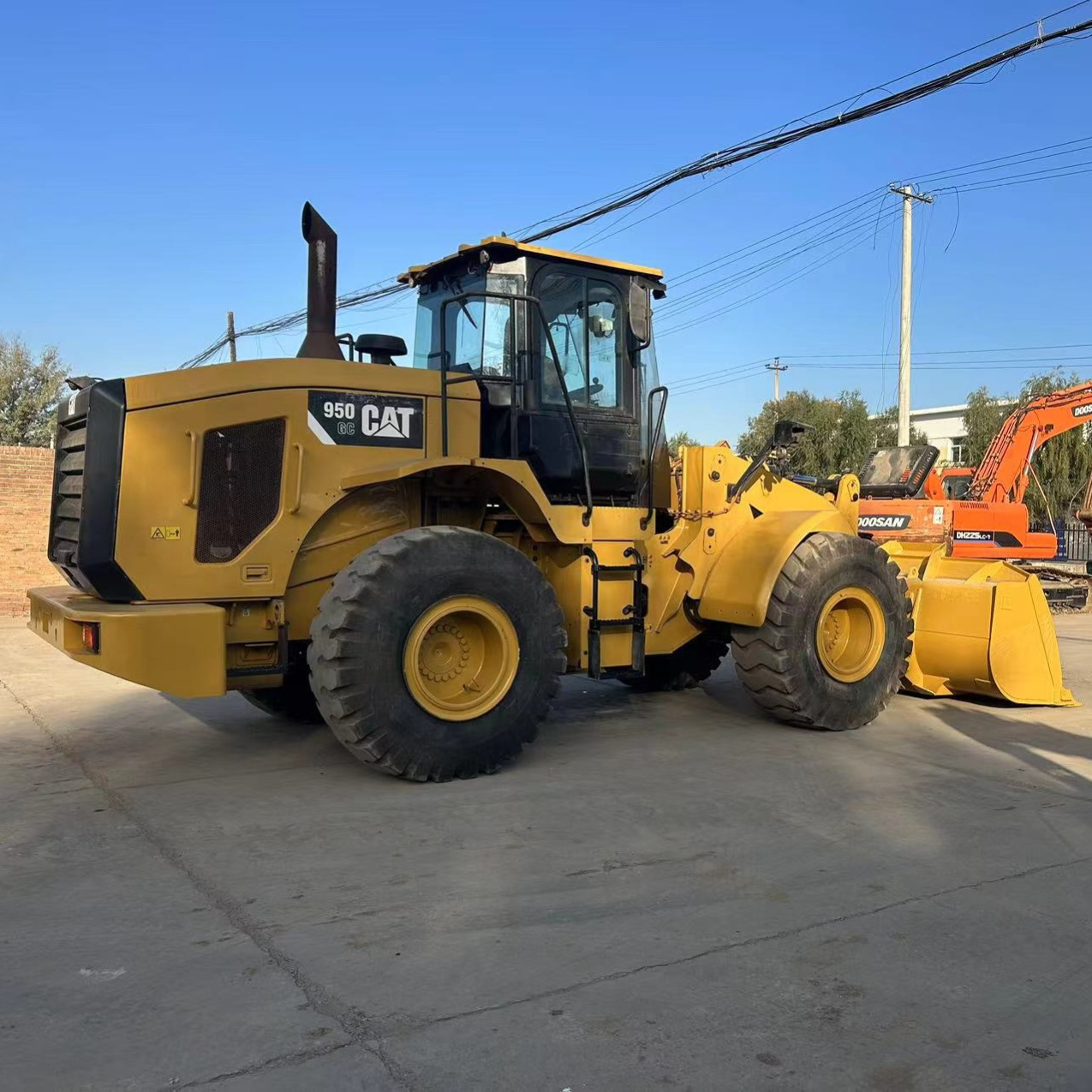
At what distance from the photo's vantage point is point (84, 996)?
304cm

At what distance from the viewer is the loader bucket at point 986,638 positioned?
7.59 m

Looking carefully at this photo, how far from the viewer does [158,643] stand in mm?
4824

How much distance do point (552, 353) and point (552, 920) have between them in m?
3.66

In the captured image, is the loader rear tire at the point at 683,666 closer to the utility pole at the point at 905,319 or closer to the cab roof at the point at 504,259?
the cab roof at the point at 504,259

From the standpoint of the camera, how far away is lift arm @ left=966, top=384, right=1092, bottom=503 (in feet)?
54.7

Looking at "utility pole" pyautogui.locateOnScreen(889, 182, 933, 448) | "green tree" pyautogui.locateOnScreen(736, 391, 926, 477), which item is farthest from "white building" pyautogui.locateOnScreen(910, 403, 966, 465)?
"utility pole" pyautogui.locateOnScreen(889, 182, 933, 448)

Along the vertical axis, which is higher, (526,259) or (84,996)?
(526,259)

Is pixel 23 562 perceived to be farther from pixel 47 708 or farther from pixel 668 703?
pixel 668 703

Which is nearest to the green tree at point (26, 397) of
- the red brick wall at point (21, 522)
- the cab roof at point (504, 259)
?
the red brick wall at point (21, 522)

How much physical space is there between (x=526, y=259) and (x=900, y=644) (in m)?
3.79

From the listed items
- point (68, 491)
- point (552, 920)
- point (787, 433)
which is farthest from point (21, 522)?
point (552, 920)

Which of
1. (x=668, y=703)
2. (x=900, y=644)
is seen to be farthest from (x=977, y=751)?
(x=668, y=703)

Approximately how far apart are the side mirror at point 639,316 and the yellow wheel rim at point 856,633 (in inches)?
89.0

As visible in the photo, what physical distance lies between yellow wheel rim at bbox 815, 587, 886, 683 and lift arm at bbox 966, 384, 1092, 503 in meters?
11.1
